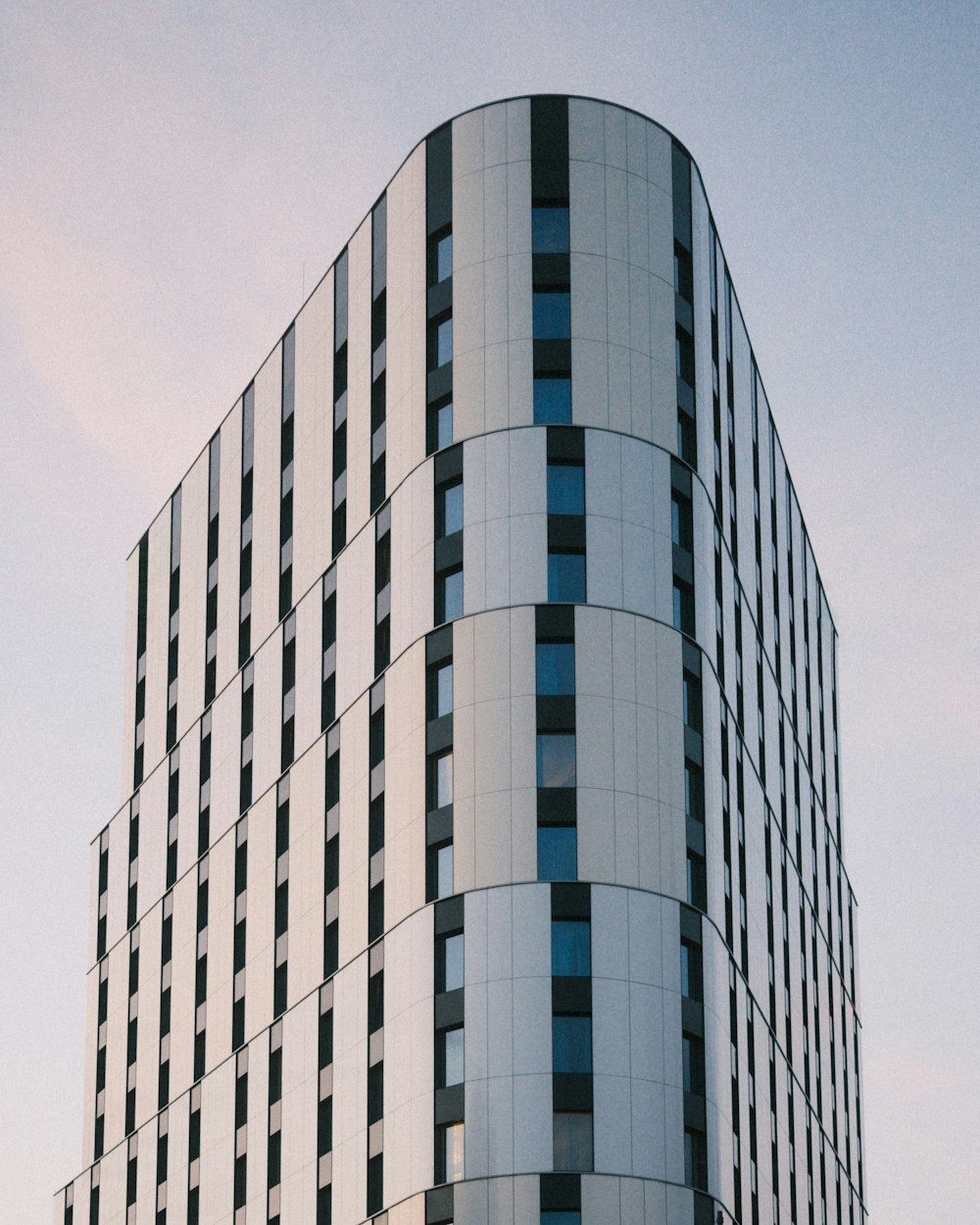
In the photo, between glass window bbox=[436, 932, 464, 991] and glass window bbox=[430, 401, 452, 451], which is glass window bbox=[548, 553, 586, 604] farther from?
glass window bbox=[436, 932, 464, 991]

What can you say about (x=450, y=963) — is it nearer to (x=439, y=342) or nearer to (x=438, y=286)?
(x=439, y=342)

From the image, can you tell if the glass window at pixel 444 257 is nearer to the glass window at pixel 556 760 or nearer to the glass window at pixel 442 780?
the glass window at pixel 442 780

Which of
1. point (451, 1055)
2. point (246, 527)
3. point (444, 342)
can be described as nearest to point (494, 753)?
point (451, 1055)

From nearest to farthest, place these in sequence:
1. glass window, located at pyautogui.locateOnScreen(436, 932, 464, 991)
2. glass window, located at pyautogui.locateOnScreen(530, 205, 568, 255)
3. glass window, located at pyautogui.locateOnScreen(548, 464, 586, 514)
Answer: glass window, located at pyautogui.locateOnScreen(436, 932, 464, 991)
glass window, located at pyautogui.locateOnScreen(548, 464, 586, 514)
glass window, located at pyautogui.locateOnScreen(530, 205, 568, 255)

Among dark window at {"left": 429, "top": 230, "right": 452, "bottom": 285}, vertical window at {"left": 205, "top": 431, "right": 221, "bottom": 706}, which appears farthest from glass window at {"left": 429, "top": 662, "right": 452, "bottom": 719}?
vertical window at {"left": 205, "top": 431, "right": 221, "bottom": 706}

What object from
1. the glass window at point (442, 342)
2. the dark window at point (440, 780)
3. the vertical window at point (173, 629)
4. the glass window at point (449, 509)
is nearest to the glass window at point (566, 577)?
the glass window at point (449, 509)

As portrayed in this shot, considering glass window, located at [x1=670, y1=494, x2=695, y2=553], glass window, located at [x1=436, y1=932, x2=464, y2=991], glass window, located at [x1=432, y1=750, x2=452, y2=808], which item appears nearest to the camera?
glass window, located at [x1=436, y1=932, x2=464, y2=991]

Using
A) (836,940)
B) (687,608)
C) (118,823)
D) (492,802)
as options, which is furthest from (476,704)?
(836,940)

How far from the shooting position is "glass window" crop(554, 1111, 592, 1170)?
75.8 meters

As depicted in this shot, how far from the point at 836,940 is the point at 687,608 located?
165ft

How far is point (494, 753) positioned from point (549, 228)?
2177 centimetres

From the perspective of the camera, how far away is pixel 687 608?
285 feet

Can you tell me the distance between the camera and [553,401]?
8644cm

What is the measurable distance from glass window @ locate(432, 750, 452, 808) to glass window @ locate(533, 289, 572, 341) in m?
17.1
